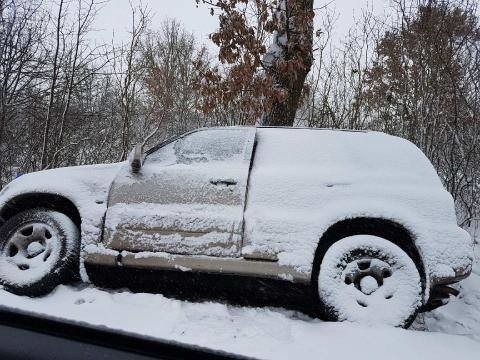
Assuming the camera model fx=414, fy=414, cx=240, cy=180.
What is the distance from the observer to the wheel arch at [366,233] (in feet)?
11.1

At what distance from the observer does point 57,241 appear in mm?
3602

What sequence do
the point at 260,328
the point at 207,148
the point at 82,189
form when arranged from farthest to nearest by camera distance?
the point at 207,148 → the point at 82,189 → the point at 260,328

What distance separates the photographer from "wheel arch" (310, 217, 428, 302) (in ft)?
11.1

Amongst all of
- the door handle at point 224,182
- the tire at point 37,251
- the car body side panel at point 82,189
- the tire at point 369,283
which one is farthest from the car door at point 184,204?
the tire at point 369,283

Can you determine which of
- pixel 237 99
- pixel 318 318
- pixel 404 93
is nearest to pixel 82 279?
pixel 318 318

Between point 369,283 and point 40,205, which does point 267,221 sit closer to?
point 369,283

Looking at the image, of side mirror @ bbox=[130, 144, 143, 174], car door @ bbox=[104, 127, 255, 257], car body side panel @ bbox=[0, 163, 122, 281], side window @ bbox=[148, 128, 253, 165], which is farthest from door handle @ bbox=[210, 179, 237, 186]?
car body side panel @ bbox=[0, 163, 122, 281]

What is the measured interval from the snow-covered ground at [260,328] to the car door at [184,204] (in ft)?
1.48

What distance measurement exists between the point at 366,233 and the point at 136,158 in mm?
2105

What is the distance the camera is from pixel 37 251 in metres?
3.66

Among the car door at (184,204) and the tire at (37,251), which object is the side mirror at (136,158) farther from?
the tire at (37,251)

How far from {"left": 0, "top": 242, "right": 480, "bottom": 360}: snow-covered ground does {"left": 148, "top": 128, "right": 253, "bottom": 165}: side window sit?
129 centimetres

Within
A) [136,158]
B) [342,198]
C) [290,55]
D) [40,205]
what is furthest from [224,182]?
[290,55]

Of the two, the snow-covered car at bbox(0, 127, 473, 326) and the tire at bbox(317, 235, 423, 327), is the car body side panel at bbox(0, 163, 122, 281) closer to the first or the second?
the snow-covered car at bbox(0, 127, 473, 326)
